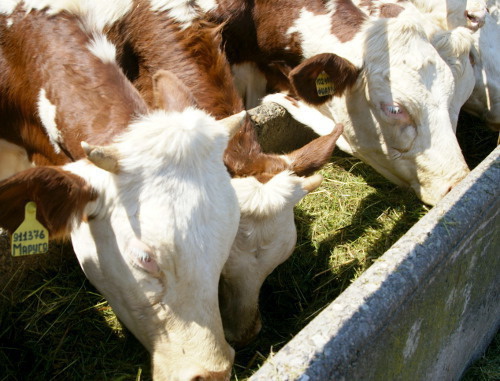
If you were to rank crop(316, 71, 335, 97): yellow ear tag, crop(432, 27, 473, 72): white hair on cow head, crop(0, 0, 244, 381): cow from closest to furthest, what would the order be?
crop(0, 0, 244, 381): cow → crop(316, 71, 335, 97): yellow ear tag → crop(432, 27, 473, 72): white hair on cow head

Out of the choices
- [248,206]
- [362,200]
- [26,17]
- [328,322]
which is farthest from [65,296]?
[362,200]

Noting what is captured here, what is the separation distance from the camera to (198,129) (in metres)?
2.51

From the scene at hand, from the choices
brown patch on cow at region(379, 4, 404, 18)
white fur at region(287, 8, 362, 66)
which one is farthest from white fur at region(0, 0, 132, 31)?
brown patch on cow at region(379, 4, 404, 18)

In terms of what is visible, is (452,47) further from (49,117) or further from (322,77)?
(49,117)

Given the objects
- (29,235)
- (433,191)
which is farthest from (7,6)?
(433,191)

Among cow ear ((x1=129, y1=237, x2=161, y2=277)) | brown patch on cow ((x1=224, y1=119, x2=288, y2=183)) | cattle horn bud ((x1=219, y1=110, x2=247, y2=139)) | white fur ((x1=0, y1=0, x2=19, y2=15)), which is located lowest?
brown patch on cow ((x1=224, y1=119, x2=288, y2=183))

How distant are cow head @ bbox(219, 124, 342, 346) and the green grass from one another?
0.23 m

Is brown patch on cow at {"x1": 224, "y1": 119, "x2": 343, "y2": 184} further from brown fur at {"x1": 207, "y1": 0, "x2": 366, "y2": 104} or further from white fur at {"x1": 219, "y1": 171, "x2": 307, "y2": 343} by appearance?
brown fur at {"x1": 207, "y1": 0, "x2": 366, "y2": 104}

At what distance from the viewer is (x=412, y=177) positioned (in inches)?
175

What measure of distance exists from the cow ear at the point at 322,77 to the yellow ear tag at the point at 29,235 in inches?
88.1

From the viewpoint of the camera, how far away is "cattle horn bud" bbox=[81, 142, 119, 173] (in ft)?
7.35

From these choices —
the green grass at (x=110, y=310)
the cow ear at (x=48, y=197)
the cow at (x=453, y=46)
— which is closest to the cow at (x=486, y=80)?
the cow at (x=453, y=46)

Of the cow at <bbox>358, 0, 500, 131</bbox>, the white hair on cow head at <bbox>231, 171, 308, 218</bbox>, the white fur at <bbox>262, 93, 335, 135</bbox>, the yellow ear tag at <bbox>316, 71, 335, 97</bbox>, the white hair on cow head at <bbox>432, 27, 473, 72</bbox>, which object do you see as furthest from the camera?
the cow at <bbox>358, 0, 500, 131</bbox>

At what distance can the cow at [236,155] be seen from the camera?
310 cm
